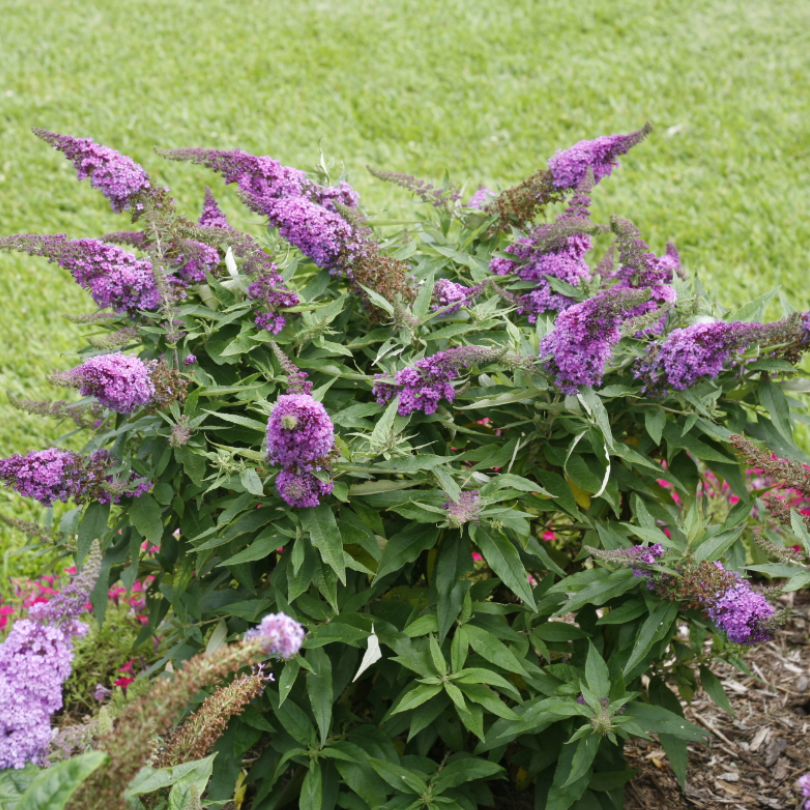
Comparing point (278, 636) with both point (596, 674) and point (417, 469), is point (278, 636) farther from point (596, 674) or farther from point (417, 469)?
point (596, 674)

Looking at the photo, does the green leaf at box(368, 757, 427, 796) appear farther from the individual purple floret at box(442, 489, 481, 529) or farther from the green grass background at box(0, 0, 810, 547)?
the green grass background at box(0, 0, 810, 547)

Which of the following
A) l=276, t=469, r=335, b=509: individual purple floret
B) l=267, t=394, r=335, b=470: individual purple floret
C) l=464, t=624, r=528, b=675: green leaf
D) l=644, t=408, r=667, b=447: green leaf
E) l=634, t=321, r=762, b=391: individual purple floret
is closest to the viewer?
l=267, t=394, r=335, b=470: individual purple floret

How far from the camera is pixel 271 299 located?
9.00 feet

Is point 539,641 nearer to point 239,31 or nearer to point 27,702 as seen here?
point 27,702

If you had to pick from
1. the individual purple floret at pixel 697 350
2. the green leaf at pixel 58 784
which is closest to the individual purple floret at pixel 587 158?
the individual purple floret at pixel 697 350

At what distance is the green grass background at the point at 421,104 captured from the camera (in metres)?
6.93

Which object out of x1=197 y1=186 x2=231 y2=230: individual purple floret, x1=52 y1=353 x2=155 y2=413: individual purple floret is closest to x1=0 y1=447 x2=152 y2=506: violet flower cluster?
x1=52 y1=353 x2=155 y2=413: individual purple floret

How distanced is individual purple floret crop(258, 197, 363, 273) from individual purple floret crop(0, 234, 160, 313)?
407mm

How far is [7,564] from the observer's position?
457cm

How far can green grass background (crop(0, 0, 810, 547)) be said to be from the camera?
6930 mm

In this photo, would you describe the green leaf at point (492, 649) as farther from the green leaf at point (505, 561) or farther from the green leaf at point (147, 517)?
the green leaf at point (147, 517)

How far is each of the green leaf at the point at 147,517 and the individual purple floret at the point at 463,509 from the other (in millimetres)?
838

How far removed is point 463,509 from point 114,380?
999 mm

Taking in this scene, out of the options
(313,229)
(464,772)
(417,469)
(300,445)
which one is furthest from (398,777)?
(313,229)
